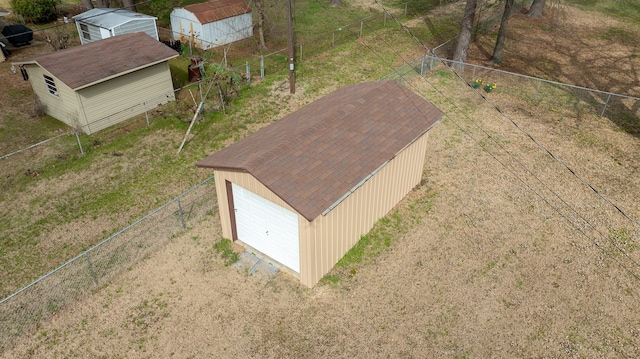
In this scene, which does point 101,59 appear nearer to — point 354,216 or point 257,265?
point 257,265

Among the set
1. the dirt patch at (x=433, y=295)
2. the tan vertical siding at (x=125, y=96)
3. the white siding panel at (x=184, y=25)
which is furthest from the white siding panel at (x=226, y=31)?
the dirt patch at (x=433, y=295)

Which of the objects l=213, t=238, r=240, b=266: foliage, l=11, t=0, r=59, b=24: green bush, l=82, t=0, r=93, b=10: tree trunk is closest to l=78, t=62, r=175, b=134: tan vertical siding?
l=213, t=238, r=240, b=266: foliage

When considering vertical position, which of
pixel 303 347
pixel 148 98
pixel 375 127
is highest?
pixel 375 127

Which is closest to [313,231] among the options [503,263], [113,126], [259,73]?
[503,263]

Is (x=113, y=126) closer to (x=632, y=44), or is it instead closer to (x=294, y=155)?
(x=294, y=155)

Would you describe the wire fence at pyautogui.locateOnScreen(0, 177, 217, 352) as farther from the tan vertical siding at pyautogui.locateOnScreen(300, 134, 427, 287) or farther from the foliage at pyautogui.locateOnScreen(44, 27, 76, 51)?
the foliage at pyautogui.locateOnScreen(44, 27, 76, 51)
